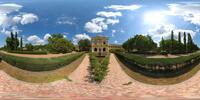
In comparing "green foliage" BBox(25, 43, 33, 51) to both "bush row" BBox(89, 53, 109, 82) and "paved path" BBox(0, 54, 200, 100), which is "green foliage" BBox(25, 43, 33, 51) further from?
"bush row" BBox(89, 53, 109, 82)

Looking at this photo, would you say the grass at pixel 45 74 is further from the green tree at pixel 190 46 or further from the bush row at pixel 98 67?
the green tree at pixel 190 46

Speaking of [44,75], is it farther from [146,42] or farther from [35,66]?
[146,42]

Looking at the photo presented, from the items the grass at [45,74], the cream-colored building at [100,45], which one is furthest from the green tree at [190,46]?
the grass at [45,74]

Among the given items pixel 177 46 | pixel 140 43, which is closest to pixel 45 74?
pixel 140 43

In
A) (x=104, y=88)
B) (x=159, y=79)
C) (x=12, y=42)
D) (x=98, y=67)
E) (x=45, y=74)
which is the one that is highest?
(x=12, y=42)

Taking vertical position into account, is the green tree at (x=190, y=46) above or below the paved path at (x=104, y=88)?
above

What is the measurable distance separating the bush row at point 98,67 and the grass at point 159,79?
1.03 feet

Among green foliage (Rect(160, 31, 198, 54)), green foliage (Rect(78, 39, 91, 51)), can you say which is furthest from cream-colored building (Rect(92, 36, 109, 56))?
green foliage (Rect(160, 31, 198, 54))

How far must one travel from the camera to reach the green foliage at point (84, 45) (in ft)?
42.9

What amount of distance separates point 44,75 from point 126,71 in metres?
1.45

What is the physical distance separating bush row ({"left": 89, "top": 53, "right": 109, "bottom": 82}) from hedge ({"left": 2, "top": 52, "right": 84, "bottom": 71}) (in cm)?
36

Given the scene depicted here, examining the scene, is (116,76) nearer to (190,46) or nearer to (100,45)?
(100,45)

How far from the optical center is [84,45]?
13.1 meters

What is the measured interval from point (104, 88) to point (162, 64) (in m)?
1.11
